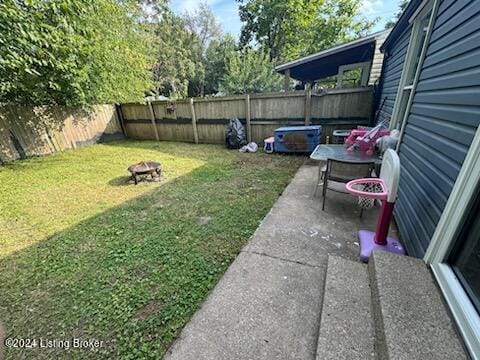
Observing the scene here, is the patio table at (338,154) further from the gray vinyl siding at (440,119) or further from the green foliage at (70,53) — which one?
the green foliage at (70,53)

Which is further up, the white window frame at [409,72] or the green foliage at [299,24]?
the green foliage at [299,24]

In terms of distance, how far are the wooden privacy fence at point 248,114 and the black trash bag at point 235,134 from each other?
0.26 m

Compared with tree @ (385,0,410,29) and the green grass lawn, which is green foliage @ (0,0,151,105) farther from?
tree @ (385,0,410,29)

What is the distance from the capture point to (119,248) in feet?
8.09

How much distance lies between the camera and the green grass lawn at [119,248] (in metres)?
1.59

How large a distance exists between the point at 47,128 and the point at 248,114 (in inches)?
269

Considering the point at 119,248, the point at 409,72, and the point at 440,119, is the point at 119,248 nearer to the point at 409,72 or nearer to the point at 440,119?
the point at 440,119

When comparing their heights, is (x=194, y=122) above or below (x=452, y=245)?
above

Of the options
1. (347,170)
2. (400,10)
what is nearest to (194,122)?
(347,170)

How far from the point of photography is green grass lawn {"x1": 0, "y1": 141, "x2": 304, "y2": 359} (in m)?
1.59

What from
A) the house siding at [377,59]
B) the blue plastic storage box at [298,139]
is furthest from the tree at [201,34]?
the blue plastic storage box at [298,139]

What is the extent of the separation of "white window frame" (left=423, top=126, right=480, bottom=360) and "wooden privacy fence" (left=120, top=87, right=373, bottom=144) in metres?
4.85

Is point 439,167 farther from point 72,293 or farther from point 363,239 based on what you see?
point 72,293

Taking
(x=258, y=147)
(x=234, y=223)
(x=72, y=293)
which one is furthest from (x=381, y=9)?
(x=72, y=293)
